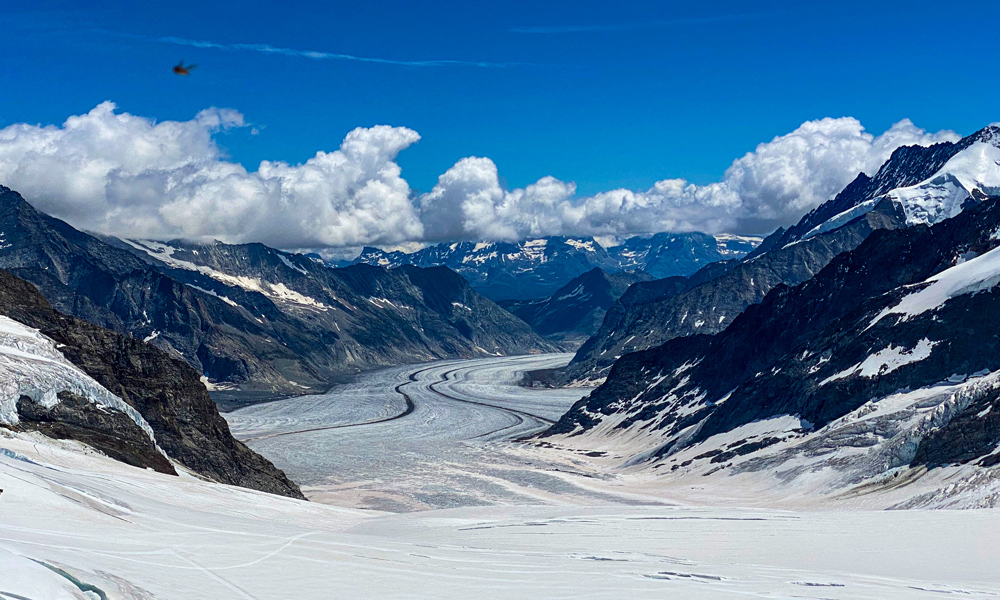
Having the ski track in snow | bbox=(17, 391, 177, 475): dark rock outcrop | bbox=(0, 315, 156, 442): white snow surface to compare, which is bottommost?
the ski track in snow

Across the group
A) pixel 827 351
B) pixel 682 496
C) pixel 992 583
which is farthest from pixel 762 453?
pixel 992 583

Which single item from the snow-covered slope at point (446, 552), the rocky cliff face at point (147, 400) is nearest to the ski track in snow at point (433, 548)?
the snow-covered slope at point (446, 552)

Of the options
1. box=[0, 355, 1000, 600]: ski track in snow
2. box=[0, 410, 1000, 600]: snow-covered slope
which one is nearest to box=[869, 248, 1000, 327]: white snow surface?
box=[0, 410, 1000, 600]: snow-covered slope

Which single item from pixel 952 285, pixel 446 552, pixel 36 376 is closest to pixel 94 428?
pixel 36 376

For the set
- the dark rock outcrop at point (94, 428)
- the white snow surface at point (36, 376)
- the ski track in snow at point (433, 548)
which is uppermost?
the white snow surface at point (36, 376)

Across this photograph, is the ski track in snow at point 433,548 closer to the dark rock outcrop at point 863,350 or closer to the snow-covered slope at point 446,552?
the snow-covered slope at point 446,552

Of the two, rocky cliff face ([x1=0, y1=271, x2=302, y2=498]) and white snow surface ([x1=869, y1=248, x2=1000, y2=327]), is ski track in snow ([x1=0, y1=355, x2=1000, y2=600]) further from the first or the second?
white snow surface ([x1=869, y1=248, x2=1000, y2=327])
